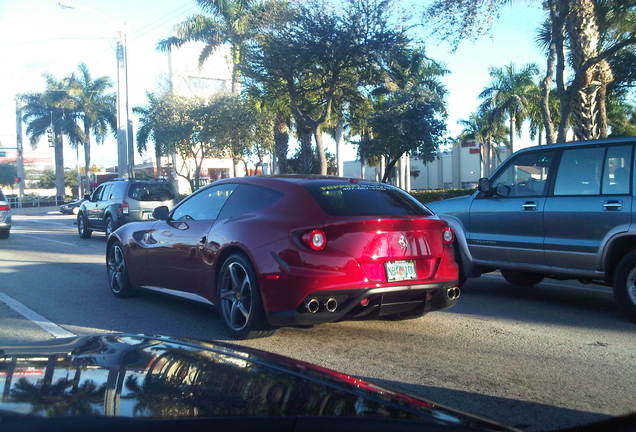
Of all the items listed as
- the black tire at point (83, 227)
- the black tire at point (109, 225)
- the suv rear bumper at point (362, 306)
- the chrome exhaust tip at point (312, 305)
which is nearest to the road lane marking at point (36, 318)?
the suv rear bumper at point (362, 306)

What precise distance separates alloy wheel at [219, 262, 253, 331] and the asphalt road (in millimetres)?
213

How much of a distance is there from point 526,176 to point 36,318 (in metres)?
5.98

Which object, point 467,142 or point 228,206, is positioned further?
point 467,142

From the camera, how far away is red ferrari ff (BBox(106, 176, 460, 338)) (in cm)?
542

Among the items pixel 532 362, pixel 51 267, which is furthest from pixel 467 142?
pixel 532 362

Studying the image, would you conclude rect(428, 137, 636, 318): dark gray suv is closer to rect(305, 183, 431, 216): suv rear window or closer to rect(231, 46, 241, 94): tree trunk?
rect(305, 183, 431, 216): suv rear window

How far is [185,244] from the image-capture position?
270 inches

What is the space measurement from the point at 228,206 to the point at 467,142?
56216mm

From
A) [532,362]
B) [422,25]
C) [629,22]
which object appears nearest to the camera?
[532,362]

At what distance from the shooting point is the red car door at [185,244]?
6.60 metres

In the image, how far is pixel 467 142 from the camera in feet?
198

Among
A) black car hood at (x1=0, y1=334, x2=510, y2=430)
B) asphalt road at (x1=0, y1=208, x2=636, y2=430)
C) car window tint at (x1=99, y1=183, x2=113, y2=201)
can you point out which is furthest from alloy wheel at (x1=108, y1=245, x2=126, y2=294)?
car window tint at (x1=99, y1=183, x2=113, y2=201)

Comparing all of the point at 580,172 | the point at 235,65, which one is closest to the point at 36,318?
the point at 580,172

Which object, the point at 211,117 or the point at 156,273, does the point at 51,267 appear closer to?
the point at 156,273
